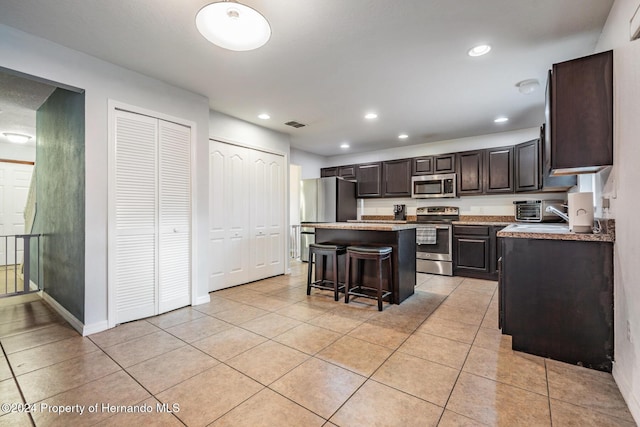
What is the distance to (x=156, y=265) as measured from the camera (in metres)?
3.12

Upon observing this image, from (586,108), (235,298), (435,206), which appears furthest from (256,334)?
(435,206)

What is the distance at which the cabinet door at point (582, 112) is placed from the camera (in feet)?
6.35

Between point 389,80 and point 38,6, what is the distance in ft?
9.53

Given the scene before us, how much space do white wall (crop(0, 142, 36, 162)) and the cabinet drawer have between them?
8676 millimetres

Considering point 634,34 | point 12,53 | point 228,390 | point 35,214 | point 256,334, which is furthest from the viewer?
point 35,214

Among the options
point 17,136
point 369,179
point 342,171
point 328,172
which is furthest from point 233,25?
point 17,136

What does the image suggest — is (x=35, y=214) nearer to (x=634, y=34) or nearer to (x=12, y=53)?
(x=12, y=53)

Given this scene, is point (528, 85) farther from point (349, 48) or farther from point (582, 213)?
point (349, 48)

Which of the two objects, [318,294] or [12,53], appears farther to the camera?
[318,294]

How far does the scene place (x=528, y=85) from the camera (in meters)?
3.15

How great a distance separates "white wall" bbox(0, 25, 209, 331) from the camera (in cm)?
231

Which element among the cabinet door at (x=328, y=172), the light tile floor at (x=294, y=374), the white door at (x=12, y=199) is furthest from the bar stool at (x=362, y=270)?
the white door at (x=12, y=199)

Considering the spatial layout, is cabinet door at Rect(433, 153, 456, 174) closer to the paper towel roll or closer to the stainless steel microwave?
the stainless steel microwave

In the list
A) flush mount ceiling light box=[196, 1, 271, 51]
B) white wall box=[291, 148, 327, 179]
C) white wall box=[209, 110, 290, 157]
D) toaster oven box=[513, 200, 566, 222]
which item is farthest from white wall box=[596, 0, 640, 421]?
white wall box=[291, 148, 327, 179]
